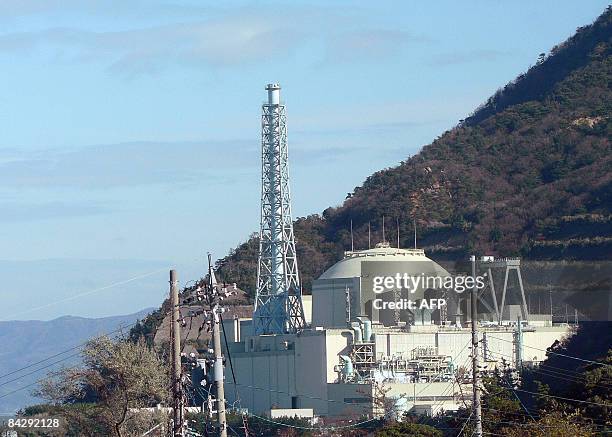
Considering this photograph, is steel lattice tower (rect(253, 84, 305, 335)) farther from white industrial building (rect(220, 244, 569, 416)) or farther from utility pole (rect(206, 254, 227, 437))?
utility pole (rect(206, 254, 227, 437))

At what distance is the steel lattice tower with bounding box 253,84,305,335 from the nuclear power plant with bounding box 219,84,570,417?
0.20ft

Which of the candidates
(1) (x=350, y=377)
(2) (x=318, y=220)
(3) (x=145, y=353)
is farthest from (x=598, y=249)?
(3) (x=145, y=353)

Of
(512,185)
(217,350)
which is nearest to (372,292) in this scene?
(217,350)

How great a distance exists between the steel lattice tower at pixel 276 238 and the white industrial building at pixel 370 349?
10.0 ft

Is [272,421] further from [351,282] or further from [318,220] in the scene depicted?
[318,220]

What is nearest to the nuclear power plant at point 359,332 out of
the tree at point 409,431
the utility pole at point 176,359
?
the tree at point 409,431

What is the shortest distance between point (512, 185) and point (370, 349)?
73503 millimetres

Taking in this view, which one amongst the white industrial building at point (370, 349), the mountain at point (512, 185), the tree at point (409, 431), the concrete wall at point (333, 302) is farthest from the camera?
the mountain at point (512, 185)

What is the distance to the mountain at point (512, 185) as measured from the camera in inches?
5502

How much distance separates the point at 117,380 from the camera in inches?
2339

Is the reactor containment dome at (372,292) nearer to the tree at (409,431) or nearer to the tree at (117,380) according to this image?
Answer: the tree at (409,431)

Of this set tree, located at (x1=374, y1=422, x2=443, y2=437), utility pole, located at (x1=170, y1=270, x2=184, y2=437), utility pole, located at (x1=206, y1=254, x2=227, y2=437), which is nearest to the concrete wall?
tree, located at (x1=374, y1=422, x2=443, y2=437)

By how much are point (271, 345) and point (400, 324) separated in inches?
308

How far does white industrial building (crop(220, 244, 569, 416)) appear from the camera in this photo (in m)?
94.5
